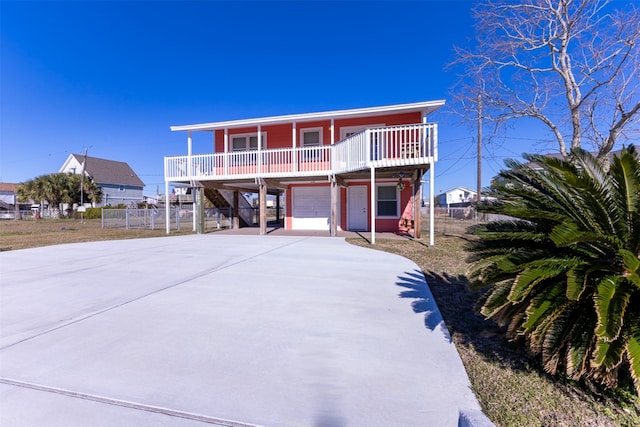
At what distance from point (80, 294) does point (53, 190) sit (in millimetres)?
36509

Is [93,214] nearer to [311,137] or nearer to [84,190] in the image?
[84,190]

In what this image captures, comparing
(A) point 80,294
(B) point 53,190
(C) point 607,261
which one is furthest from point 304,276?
(B) point 53,190

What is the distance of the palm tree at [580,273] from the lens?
6.96 feet

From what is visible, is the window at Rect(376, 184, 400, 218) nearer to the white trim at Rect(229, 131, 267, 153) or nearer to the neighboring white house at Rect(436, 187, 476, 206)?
the white trim at Rect(229, 131, 267, 153)

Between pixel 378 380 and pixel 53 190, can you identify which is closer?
pixel 378 380

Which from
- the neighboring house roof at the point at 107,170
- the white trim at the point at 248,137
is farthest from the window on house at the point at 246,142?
the neighboring house roof at the point at 107,170

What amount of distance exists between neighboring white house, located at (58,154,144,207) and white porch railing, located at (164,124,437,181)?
31253mm

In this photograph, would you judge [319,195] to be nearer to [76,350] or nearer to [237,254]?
[237,254]

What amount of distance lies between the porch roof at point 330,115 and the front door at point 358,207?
11.8ft

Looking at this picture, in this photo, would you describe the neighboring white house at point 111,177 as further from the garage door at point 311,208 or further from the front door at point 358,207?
the front door at point 358,207

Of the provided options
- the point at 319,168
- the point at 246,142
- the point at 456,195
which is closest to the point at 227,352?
the point at 319,168

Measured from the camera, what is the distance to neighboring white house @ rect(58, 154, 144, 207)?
40.4 meters

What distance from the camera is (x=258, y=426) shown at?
2016 millimetres

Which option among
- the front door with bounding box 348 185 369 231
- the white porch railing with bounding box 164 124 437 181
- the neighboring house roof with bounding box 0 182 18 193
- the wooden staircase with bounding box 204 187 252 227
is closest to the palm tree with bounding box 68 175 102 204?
the wooden staircase with bounding box 204 187 252 227
